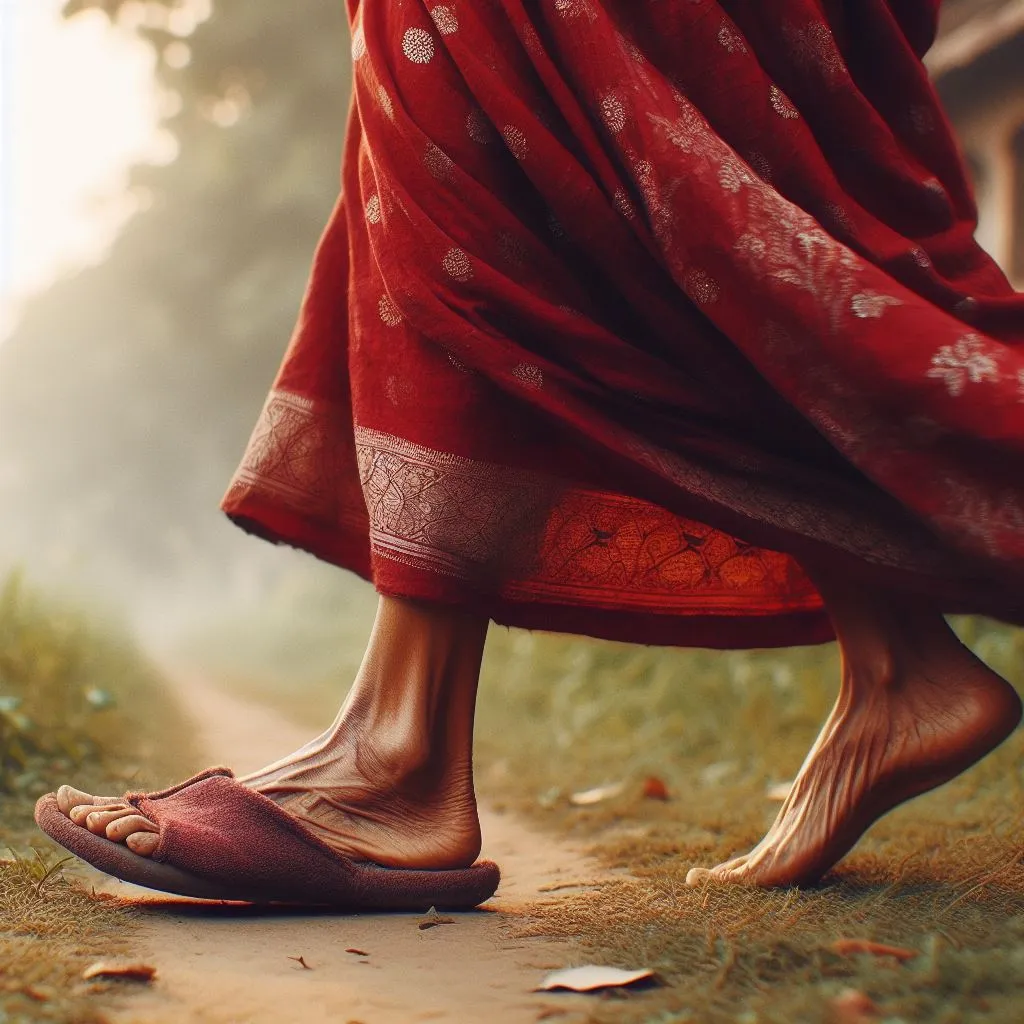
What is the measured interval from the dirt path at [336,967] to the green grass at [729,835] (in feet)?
0.24

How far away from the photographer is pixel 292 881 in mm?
1370

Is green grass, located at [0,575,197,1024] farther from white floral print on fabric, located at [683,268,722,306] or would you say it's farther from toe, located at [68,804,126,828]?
white floral print on fabric, located at [683,268,722,306]

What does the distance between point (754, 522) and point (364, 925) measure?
68 centimetres

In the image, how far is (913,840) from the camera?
1895 mm

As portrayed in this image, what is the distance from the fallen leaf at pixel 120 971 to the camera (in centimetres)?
109

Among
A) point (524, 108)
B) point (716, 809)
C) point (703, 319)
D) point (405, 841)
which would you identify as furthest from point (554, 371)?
point (716, 809)

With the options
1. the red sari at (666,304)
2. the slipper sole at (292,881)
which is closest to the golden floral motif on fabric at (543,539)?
the red sari at (666,304)

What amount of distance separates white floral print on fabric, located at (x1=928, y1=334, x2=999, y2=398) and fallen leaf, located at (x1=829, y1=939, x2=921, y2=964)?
603mm

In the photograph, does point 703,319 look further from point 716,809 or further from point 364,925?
point 716,809

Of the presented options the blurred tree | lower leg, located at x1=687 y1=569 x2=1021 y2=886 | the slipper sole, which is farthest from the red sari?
the blurred tree

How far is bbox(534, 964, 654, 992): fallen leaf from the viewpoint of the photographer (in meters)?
1.07

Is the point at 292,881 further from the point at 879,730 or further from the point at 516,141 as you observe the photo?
the point at 516,141

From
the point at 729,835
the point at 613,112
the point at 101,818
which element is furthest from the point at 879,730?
the point at 101,818

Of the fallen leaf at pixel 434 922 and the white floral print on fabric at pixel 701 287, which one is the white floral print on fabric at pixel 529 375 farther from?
the fallen leaf at pixel 434 922
